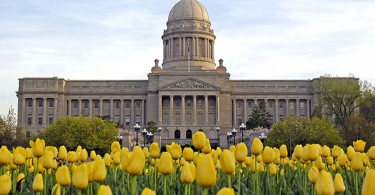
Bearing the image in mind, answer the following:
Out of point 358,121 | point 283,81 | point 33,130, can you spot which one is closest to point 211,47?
point 283,81

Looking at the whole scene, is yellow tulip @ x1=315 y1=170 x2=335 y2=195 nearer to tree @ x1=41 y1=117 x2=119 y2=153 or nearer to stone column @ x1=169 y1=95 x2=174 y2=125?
tree @ x1=41 y1=117 x2=119 y2=153

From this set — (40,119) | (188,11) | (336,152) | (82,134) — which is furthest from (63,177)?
(188,11)

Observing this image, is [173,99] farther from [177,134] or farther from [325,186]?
[325,186]

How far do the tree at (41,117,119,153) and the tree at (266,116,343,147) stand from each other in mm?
14578

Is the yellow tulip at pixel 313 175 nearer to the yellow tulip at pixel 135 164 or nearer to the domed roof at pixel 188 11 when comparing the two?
the yellow tulip at pixel 135 164

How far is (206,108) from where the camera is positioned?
305ft

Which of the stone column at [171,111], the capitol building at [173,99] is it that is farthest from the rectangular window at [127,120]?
the stone column at [171,111]

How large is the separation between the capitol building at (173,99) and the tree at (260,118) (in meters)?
6.82

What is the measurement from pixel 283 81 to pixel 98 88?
34.0 metres

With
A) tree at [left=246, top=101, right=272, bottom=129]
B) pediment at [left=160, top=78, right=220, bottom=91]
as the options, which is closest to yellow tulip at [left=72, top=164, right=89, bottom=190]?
tree at [left=246, top=101, right=272, bottom=129]

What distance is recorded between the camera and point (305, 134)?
153ft

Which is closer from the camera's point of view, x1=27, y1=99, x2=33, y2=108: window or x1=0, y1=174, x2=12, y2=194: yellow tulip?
x1=0, y1=174, x2=12, y2=194: yellow tulip

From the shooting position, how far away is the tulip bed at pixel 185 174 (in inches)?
170

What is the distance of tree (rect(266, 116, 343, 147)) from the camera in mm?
45531
